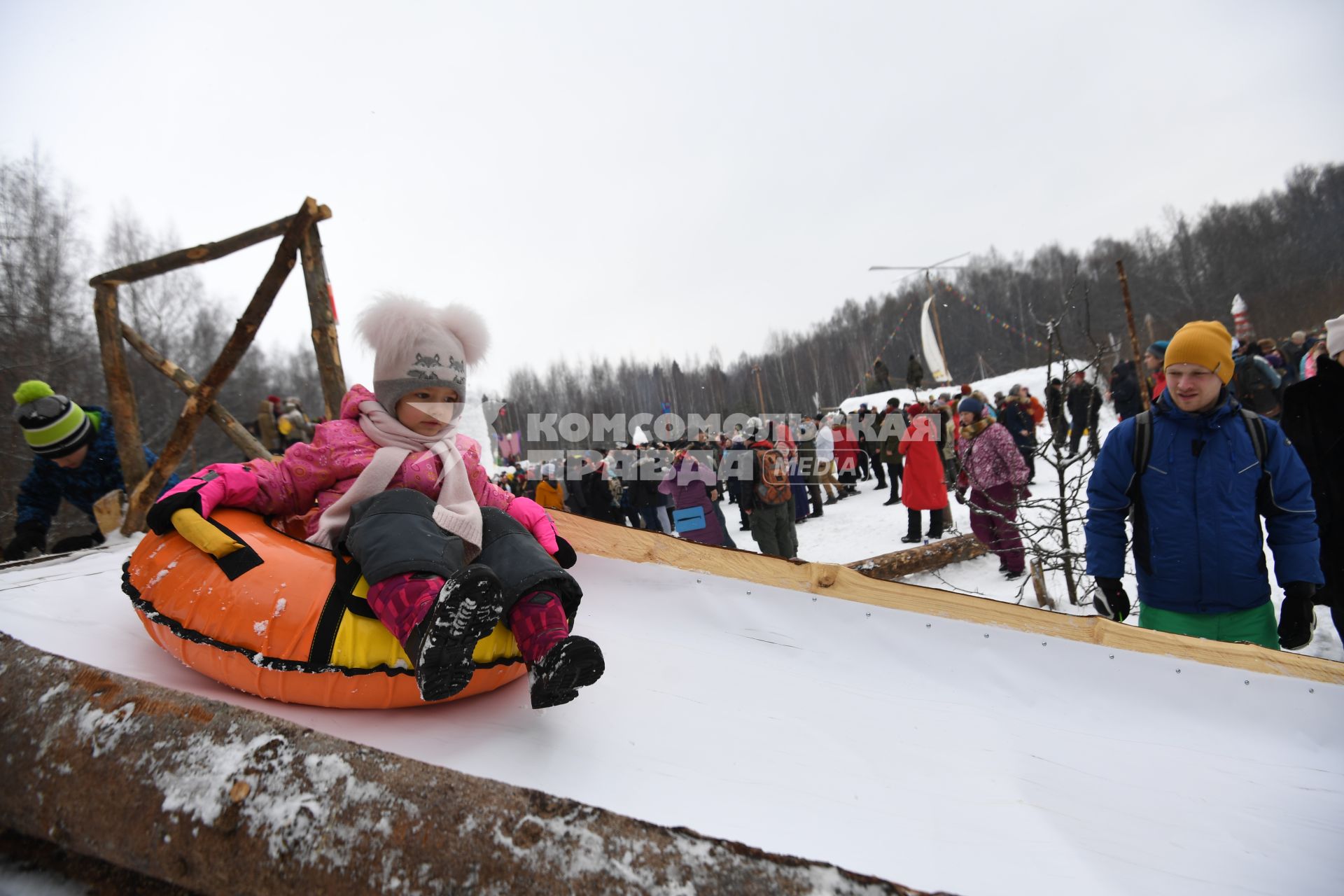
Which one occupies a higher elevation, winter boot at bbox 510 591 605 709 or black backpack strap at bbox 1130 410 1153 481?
black backpack strap at bbox 1130 410 1153 481

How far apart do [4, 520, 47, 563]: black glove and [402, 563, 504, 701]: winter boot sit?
3150 mm

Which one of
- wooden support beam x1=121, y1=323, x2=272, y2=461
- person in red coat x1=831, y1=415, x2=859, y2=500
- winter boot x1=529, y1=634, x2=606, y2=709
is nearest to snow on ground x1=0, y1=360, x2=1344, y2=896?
winter boot x1=529, y1=634, x2=606, y2=709

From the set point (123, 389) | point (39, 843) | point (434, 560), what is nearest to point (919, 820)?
point (434, 560)

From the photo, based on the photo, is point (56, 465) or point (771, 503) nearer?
point (56, 465)

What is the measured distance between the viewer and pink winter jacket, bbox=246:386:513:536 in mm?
2303

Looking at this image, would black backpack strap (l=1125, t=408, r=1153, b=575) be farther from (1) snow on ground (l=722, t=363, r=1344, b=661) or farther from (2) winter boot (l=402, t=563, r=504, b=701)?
(2) winter boot (l=402, t=563, r=504, b=701)

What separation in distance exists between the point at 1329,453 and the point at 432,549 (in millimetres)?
3400

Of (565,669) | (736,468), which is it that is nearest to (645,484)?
(736,468)

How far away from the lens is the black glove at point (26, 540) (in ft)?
11.2

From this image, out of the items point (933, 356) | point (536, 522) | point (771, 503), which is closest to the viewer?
point (536, 522)

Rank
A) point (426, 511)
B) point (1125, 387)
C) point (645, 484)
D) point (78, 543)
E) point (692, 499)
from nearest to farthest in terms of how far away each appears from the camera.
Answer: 1. point (426, 511)
2. point (78, 543)
3. point (692, 499)
4. point (645, 484)
5. point (1125, 387)

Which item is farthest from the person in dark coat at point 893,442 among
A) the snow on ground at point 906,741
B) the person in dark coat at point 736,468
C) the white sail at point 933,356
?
the white sail at point 933,356

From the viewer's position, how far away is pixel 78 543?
3.68 m

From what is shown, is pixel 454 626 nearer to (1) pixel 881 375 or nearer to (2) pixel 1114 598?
(2) pixel 1114 598
